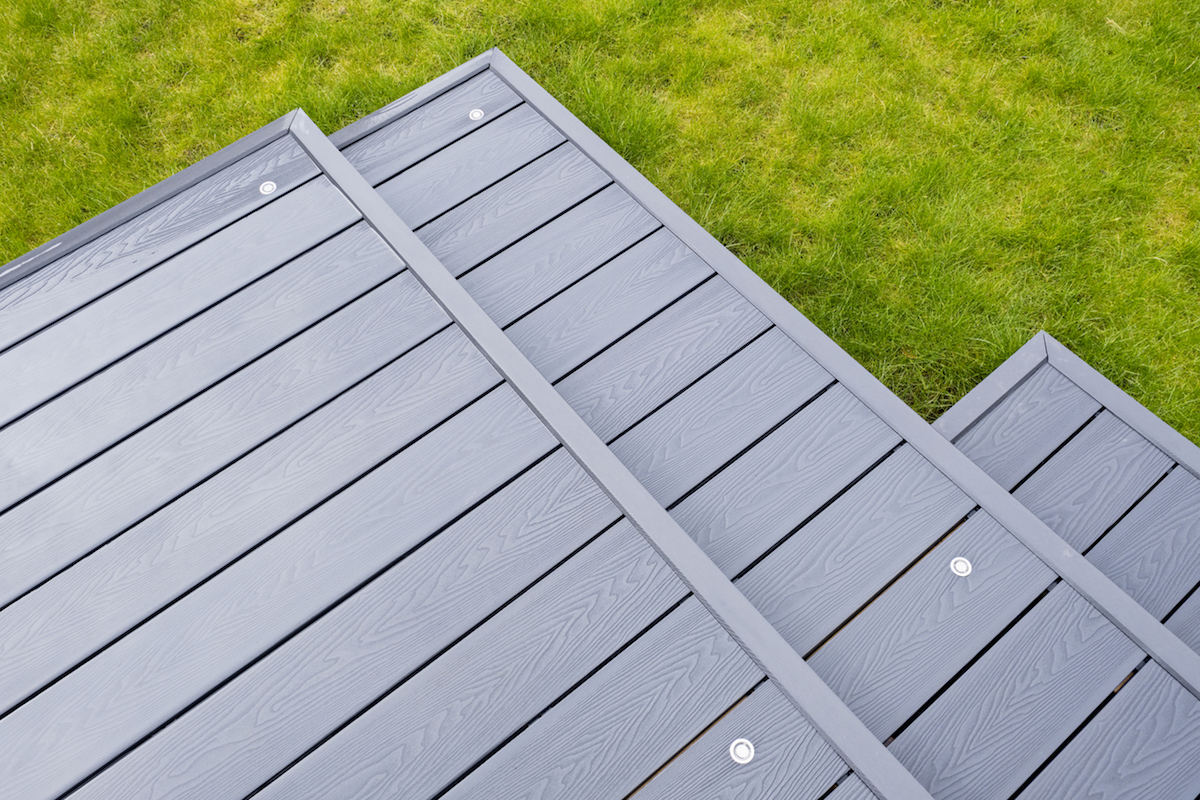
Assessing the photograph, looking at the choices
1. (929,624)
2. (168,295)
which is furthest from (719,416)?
(168,295)

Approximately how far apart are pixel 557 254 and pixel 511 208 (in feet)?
0.65

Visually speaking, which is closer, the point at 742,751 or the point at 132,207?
the point at 742,751

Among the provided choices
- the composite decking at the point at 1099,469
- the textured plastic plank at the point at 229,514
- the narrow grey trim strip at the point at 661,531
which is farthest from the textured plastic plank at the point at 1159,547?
the textured plastic plank at the point at 229,514

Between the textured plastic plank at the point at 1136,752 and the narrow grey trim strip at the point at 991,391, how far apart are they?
61 centimetres

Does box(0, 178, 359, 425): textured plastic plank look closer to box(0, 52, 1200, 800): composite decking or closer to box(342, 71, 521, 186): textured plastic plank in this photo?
box(0, 52, 1200, 800): composite decking

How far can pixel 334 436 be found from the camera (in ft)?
4.87

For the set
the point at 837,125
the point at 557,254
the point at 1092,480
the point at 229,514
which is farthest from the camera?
the point at 837,125

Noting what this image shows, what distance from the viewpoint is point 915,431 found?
1.61 m

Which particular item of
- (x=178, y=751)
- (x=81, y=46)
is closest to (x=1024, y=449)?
(x=178, y=751)

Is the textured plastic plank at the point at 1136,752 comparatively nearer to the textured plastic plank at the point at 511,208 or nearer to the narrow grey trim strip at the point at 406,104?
the textured plastic plank at the point at 511,208

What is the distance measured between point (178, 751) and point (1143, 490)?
1945 millimetres

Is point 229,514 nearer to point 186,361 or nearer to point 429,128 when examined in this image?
point 186,361

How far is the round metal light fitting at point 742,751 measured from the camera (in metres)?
1.19

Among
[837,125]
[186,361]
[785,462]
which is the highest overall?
[837,125]
